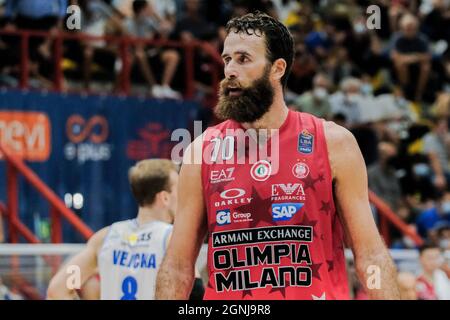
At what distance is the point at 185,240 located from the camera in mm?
5645

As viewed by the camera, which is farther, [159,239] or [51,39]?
[51,39]

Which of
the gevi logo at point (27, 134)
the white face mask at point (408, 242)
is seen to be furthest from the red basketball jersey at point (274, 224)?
the gevi logo at point (27, 134)

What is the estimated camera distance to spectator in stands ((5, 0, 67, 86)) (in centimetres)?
1477

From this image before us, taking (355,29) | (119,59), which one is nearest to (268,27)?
(119,59)

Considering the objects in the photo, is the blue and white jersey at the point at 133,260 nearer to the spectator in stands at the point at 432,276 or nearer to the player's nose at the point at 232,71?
the player's nose at the point at 232,71

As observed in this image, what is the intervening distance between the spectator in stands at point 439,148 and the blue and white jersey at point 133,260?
30.8 ft

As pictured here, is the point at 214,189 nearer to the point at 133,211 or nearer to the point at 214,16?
the point at 133,211

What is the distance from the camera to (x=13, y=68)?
14953mm

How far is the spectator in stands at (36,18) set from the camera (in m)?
14.8

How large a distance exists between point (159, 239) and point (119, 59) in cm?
866

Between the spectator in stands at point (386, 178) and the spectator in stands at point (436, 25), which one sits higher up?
the spectator in stands at point (436, 25)

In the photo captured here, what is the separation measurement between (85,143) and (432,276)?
214 inches

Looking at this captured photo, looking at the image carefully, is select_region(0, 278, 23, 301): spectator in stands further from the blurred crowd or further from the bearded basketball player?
the blurred crowd

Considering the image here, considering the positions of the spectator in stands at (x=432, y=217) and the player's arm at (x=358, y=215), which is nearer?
the player's arm at (x=358, y=215)
